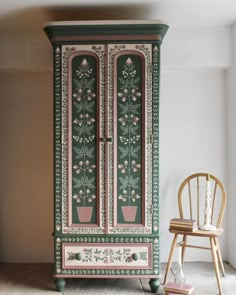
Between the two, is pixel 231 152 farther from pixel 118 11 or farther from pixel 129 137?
pixel 118 11

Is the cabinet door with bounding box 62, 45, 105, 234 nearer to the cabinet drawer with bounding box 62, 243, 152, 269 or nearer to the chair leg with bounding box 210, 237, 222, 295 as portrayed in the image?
the cabinet drawer with bounding box 62, 243, 152, 269

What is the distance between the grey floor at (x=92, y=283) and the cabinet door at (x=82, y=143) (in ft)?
1.69

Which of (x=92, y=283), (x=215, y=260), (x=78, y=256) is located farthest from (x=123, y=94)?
(x=92, y=283)

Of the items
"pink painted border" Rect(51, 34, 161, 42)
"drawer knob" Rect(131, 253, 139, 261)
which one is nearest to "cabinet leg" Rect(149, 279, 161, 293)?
"drawer knob" Rect(131, 253, 139, 261)

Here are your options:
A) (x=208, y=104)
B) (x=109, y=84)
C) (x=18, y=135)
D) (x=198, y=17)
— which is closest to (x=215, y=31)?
(x=198, y=17)

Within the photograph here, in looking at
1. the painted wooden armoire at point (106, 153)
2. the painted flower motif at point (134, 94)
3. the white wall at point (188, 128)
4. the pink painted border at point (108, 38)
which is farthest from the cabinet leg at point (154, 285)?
the pink painted border at point (108, 38)

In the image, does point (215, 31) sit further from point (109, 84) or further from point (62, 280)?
point (62, 280)

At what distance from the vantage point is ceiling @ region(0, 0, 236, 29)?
3572 mm

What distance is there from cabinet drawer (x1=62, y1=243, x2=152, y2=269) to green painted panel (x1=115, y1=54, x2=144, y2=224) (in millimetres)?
218

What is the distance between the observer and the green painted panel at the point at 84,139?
12.0ft

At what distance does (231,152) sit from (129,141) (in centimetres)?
127

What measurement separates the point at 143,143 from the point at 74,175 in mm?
636

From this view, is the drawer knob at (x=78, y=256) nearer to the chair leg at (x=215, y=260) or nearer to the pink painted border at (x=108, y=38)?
the chair leg at (x=215, y=260)

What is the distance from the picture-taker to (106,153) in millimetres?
3627
